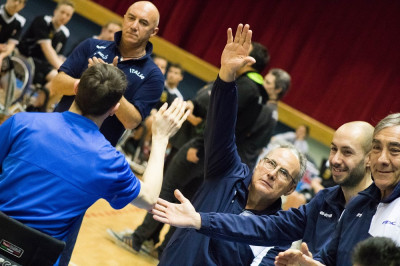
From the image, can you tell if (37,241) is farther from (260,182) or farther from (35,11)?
(35,11)

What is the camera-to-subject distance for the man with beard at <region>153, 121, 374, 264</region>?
8.20 feet

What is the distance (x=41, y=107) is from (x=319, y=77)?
16.0 feet

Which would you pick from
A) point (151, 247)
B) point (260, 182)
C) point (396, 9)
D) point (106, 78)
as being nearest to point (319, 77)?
point (396, 9)

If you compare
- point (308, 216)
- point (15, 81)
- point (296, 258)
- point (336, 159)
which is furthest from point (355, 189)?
point (15, 81)

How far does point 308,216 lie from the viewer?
9.19ft

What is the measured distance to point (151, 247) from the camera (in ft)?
17.9

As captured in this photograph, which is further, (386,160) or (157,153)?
(157,153)

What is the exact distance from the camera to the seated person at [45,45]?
8.02 metres

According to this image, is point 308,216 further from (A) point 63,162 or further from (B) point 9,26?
(B) point 9,26

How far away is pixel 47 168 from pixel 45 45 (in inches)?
244

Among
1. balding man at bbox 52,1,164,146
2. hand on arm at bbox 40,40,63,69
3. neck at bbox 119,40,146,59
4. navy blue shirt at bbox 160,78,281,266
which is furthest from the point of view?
hand on arm at bbox 40,40,63,69

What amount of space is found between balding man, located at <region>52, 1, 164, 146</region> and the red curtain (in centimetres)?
685

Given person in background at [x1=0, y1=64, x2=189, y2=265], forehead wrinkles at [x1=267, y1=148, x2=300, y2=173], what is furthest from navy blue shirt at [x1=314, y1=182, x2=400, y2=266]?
person in background at [x1=0, y1=64, x2=189, y2=265]

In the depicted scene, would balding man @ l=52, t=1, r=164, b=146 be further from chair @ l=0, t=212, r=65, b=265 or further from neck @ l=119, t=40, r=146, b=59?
chair @ l=0, t=212, r=65, b=265
